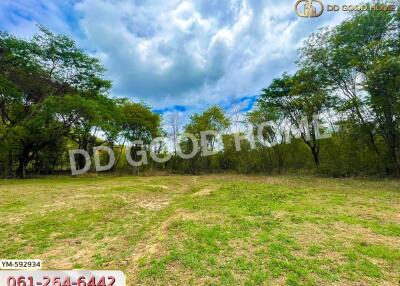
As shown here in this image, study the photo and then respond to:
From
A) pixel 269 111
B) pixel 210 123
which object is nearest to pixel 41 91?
pixel 210 123

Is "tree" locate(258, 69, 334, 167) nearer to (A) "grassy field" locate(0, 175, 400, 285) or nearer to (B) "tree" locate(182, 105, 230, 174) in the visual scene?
(B) "tree" locate(182, 105, 230, 174)

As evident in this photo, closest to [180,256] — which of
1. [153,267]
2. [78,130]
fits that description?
[153,267]

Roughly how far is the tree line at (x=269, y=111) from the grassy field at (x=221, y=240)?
9739 mm

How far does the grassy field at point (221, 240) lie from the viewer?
12.4 ft

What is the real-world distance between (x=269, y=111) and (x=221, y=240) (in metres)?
20.9

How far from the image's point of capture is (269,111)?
955 inches

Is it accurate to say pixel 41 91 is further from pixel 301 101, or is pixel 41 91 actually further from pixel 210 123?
pixel 301 101

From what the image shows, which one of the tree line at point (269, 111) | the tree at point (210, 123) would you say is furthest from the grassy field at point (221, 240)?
the tree at point (210, 123)

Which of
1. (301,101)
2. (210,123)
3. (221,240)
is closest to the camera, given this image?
(221,240)

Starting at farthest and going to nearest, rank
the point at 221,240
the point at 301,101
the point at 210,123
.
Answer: the point at 210,123
the point at 301,101
the point at 221,240

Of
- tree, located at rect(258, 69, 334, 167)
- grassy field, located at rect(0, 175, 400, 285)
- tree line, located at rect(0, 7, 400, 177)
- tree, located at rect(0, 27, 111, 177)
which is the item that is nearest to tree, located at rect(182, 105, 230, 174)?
tree line, located at rect(0, 7, 400, 177)

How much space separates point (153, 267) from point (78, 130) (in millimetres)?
22532

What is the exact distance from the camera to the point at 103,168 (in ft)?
105

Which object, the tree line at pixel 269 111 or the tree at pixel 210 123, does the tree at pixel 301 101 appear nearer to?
the tree line at pixel 269 111
